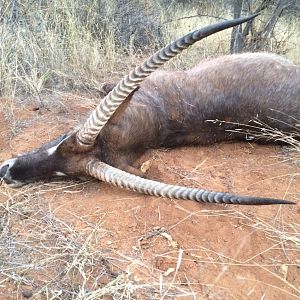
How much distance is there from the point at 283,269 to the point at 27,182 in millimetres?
1902

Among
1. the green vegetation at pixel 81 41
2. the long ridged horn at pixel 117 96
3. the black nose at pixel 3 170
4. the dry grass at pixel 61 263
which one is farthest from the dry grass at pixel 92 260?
the green vegetation at pixel 81 41

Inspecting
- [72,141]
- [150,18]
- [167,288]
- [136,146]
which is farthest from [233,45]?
[167,288]

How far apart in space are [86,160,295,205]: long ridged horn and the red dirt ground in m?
0.15

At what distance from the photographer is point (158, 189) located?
2.99m

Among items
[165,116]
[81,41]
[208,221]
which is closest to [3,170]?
[165,116]

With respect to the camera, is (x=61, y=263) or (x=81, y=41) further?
(x=81, y=41)

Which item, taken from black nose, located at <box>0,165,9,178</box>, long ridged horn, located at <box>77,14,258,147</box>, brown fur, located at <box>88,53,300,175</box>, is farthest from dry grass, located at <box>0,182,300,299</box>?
brown fur, located at <box>88,53,300,175</box>

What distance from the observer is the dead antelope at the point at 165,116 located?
3.39m

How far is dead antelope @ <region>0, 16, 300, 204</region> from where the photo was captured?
339 centimetres

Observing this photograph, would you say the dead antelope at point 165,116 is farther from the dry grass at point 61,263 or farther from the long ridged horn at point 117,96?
the dry grass at point 61,263

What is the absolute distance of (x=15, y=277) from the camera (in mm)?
2564

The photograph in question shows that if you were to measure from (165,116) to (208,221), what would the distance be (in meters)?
1.20

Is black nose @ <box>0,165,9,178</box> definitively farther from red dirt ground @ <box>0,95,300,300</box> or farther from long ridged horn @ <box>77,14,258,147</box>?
long ridged horn @ <box>77,14,258,147</box>

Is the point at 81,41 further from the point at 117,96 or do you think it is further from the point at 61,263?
the point at 61,263
